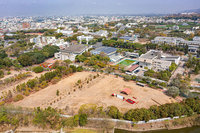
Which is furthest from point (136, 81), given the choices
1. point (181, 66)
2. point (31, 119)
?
point (31, 119)

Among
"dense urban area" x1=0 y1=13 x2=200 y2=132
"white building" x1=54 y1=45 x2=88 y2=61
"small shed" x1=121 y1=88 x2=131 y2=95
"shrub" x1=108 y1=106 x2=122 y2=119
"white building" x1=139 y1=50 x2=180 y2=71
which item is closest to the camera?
"dense urban area" x1=0 y1=13 x2=200 y2=132

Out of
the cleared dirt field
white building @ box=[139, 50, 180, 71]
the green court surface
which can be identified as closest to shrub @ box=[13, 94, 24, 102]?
the cleared dirt field

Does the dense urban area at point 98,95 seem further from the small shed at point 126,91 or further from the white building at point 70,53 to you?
the white building at point 70,53

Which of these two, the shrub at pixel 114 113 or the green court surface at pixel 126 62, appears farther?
the green court surface at pixel 126 62

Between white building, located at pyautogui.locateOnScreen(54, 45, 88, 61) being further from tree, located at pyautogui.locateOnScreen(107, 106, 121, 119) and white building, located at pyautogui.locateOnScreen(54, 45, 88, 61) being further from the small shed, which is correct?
tree, located at pyautogui.locateOnScreen(107, 106, 121, 119)

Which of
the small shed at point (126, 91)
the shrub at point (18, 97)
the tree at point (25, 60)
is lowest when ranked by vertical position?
the shrub at point (18, 97)

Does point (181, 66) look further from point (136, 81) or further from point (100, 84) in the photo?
point (100, 84)

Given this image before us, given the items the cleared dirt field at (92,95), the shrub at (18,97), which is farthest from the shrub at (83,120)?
the shrub at (18,97)

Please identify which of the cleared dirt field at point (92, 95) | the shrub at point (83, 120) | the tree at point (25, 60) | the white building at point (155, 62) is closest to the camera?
the shrub at point (83, 120)
